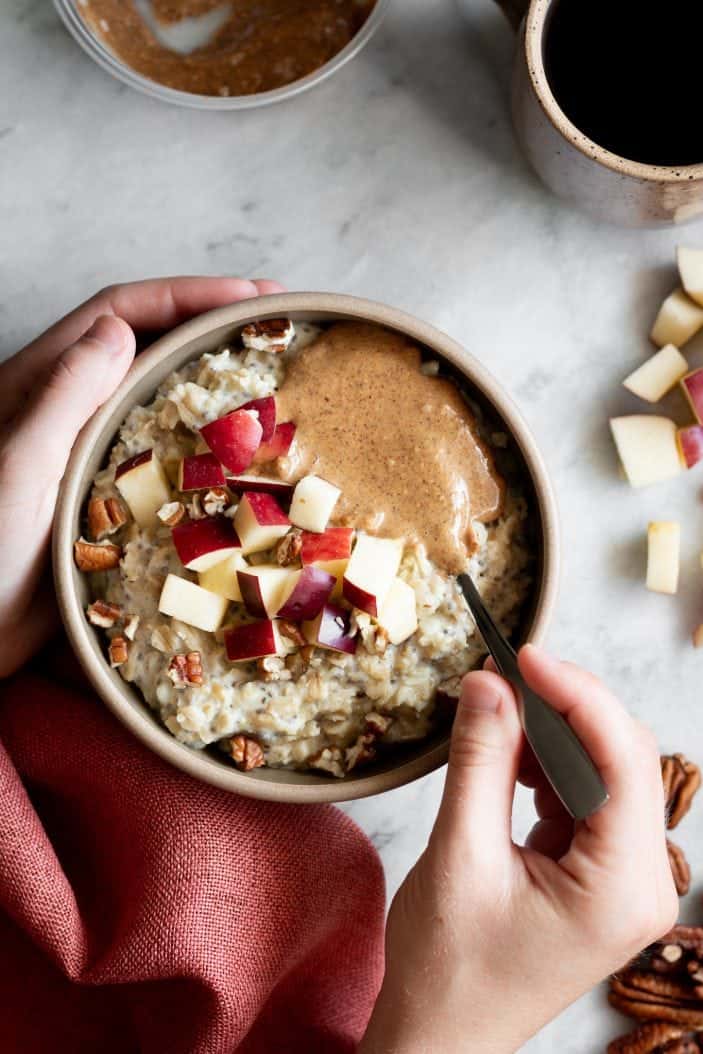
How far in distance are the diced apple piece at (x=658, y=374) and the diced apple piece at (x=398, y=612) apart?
0.55m

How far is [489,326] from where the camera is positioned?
1627mm

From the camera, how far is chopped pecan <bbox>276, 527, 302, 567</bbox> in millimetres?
1259

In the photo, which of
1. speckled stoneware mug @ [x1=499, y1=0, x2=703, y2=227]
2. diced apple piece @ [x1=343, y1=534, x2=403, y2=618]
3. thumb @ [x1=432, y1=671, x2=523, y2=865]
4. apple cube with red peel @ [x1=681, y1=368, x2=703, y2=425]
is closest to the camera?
thumb @ [x1=432, y1=671, x2=523, y2=865]

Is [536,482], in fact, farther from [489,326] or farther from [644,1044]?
[644,1044]

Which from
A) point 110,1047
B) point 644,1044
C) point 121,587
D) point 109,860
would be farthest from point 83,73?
point 644,1044

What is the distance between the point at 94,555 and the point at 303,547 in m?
0.25

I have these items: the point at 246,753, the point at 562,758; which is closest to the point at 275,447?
the point at 246,753

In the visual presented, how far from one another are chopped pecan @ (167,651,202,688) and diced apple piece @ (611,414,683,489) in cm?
69

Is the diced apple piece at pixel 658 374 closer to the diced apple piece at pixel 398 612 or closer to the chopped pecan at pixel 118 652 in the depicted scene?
the diced apple piece at pixel 398 612

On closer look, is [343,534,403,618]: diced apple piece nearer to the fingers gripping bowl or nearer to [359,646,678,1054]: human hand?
the fingers gripping bowl

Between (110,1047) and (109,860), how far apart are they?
0.30 m

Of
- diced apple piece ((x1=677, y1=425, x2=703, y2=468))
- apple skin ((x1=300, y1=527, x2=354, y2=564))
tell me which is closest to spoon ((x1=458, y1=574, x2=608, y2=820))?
apple skin ((x1=300, y1=527, x2=354, y2=564))

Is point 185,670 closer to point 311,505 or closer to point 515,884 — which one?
point 311,505

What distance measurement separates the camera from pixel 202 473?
1.27 m
